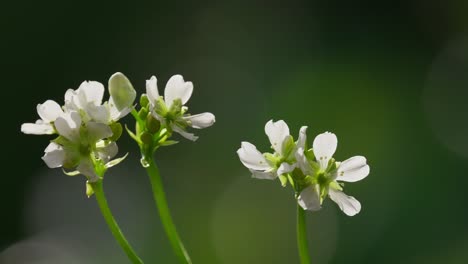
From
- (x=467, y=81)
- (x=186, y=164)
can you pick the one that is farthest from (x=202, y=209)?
(x=467, y=81)

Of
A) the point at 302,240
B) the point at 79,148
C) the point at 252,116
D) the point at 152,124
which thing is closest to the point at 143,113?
the point at 152,124

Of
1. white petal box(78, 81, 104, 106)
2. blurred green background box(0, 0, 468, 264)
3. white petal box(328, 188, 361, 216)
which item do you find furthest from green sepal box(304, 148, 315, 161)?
blurred green background box(0, 0, 468, 264)

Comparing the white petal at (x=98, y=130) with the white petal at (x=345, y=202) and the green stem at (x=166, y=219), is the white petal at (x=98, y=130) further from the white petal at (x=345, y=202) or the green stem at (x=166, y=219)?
the white petal at (x=345, y=202)

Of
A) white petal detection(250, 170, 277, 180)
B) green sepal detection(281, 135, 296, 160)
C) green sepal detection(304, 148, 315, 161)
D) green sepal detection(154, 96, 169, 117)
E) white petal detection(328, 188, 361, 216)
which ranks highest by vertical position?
green sepal detection(154, 96, 169, 117)

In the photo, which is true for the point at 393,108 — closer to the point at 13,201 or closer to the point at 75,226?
the point at 75,226

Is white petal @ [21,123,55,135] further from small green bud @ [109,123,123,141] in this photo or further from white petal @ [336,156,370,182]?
white petal @ [336,156,370,182]

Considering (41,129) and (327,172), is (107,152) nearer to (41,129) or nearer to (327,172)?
(41,129)
